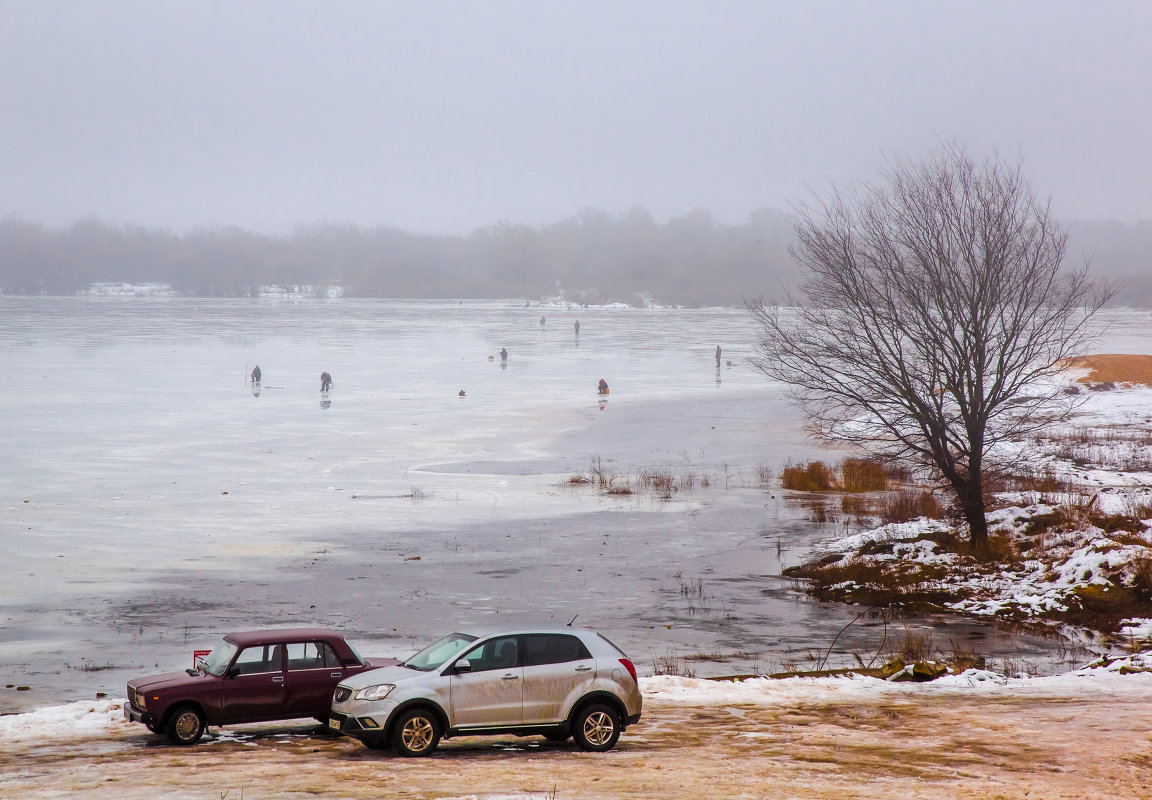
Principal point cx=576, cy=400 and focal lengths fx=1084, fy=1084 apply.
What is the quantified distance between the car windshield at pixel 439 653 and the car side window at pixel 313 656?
1.18 metres

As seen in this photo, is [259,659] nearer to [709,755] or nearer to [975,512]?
[709,755]

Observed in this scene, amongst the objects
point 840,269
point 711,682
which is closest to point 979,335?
point 840,269

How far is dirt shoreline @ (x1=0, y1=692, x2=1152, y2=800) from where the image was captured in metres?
10.3

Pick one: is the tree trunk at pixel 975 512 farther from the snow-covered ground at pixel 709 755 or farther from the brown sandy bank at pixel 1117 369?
the brown sandy bank at pixel 1117 369

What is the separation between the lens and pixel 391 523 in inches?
1167

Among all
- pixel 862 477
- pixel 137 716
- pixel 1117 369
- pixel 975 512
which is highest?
pixel 1117 369

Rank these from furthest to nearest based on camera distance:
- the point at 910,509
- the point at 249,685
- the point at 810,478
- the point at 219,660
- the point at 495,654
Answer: the point at 810,478, the point at 910,509, the point at 219,660, the point at 249,685, the point at 495,654

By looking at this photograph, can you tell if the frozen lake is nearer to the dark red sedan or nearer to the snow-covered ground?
the snow-covered ground

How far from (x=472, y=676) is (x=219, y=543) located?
17.4 meters

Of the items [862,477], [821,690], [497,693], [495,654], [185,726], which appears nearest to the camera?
[497,693]

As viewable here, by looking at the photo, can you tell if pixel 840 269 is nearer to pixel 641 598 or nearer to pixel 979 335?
pixel 979 335

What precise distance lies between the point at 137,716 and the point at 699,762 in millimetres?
6355

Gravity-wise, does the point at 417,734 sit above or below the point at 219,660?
below

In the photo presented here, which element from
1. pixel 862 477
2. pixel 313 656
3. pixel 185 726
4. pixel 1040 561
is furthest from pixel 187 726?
pixel 862 477
